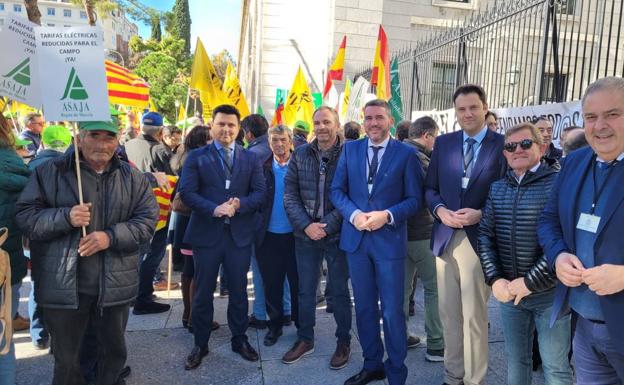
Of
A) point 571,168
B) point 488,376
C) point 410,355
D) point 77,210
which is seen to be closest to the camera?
point 571,168

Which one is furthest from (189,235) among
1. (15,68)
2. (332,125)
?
(15,68)

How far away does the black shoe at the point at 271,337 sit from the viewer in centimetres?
425

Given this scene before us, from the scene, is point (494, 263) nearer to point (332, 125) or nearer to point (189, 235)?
point (332, 125)

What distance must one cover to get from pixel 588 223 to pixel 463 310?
138 cm

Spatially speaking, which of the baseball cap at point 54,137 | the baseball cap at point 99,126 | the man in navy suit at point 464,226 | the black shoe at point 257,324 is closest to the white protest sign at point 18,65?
the baseball cap at point 54,137

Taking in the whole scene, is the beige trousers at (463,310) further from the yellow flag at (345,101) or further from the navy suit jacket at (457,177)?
the yellow flag at (345,101)

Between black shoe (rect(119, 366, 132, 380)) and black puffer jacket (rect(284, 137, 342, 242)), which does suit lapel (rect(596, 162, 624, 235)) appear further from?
black shoe (rect(119, 366, 132, 380))

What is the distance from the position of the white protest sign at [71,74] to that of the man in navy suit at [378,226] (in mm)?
1889

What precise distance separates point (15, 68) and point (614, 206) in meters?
4.21

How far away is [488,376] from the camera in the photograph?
3.69 metres

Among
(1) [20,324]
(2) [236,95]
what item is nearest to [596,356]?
(1) [20,324]

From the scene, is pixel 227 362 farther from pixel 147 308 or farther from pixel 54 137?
pixel 54 137

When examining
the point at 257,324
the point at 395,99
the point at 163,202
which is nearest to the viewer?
the point at 257,324

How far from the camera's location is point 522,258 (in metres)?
2.60
